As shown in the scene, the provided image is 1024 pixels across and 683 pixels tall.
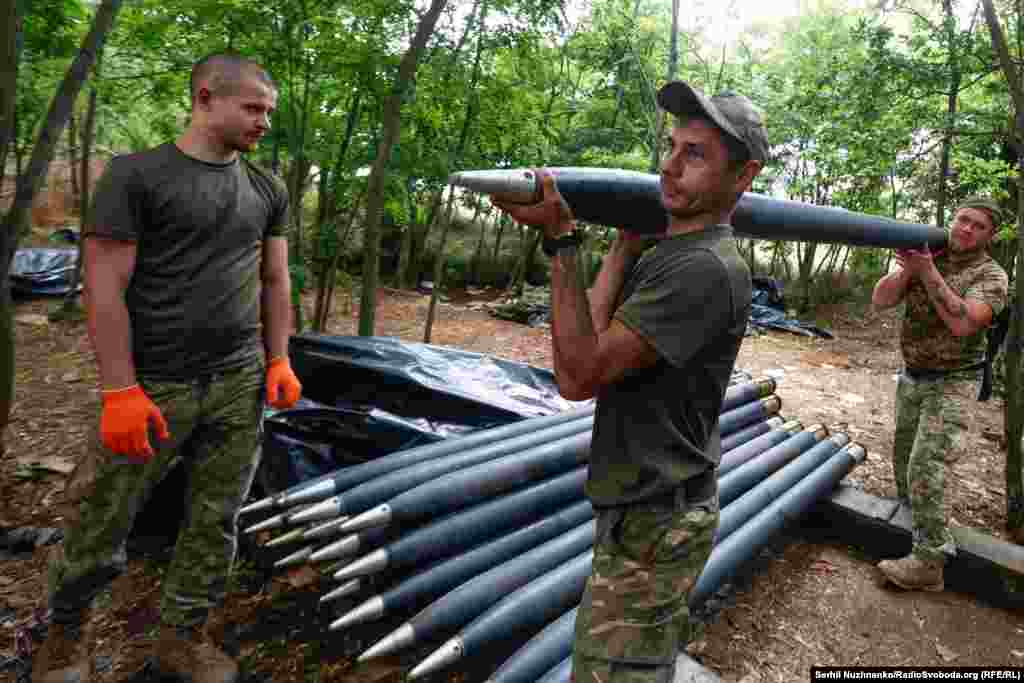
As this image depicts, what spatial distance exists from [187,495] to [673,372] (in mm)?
1937

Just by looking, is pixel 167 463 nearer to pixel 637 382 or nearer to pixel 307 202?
pixel 637 382

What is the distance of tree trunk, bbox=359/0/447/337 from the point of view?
4.20m

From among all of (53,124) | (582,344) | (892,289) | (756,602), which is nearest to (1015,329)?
(892,289)

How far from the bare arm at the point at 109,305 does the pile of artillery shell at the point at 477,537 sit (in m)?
0.89

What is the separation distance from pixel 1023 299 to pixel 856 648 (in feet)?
7.45

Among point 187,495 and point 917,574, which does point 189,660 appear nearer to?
point 187,495

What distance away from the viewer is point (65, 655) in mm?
2018

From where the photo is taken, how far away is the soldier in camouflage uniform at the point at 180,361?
1.89 meters

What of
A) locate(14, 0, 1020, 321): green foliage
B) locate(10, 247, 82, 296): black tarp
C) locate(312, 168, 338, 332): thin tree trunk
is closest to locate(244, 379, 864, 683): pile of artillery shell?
locate(14, 0, 1020, 321): green foliage

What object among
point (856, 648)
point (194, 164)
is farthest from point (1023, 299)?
point (194, 164)

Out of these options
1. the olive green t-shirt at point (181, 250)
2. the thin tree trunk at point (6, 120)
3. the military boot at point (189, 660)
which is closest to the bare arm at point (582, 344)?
the olive green t-shirt at point (181, 250)

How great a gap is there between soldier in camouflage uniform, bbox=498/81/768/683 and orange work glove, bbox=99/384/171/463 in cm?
139

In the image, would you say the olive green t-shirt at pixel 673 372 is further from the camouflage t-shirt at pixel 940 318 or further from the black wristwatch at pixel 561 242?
the camouflage t-shirt at pixel 940 318

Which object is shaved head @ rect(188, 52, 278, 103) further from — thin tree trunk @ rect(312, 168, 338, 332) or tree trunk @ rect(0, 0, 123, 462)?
thin tree trunk @ rect(312, 168, 338, 332)
